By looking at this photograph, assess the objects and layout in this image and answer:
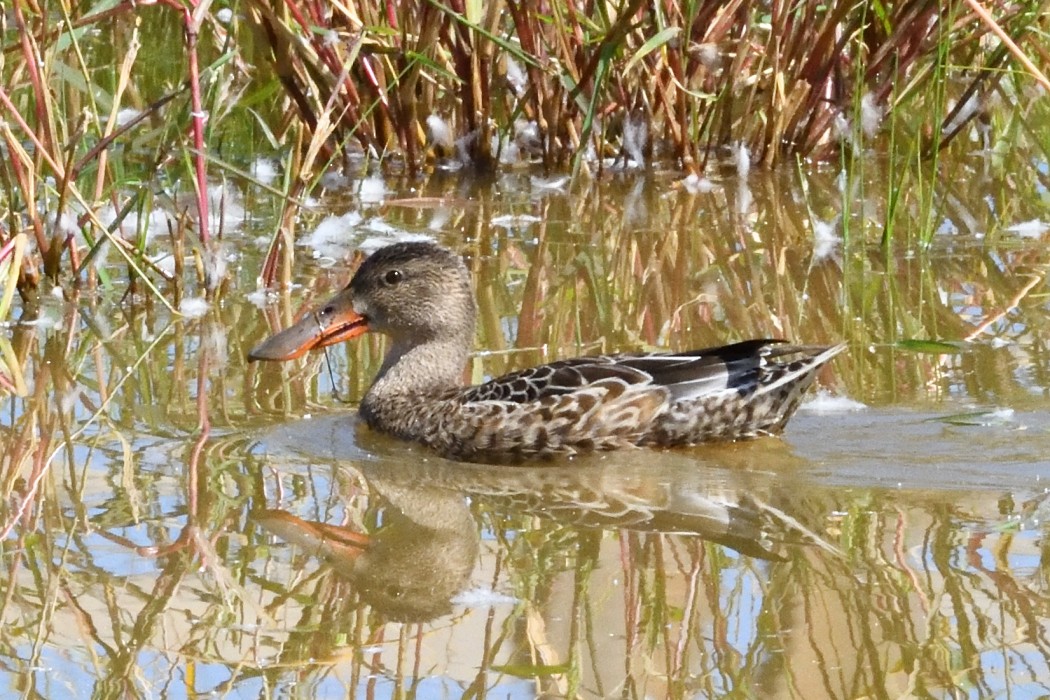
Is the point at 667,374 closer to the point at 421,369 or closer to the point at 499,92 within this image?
the point at 421,369

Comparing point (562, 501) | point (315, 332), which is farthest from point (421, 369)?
point (562, 501)

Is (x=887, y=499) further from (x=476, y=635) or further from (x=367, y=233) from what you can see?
(x=367, y=233)

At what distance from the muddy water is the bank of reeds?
1.31 feet

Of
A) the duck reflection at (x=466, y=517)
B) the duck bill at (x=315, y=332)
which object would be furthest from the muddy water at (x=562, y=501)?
the duck bill at (x=315, y=332)

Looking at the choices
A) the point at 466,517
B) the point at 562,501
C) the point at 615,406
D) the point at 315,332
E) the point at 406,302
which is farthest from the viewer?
the point at 406,302

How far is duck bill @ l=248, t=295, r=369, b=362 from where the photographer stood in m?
6.09

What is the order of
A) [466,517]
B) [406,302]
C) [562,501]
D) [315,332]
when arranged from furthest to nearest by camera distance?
[406,302] → [315,332] → [562,501] → [466,517]

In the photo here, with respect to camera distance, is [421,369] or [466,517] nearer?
[466,517]

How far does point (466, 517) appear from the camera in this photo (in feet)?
16.2

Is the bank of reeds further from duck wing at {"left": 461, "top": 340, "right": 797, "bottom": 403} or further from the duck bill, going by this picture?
duck wing at {"left": 461, "top": 340, "right": 797, "bottom": 403}

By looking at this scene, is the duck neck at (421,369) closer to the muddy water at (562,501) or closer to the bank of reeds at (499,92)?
the muddy water at (562,501)

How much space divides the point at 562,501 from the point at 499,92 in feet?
13.8

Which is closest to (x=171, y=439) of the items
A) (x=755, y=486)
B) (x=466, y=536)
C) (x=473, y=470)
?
(x=473, y=470)

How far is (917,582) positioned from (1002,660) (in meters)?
0.46
